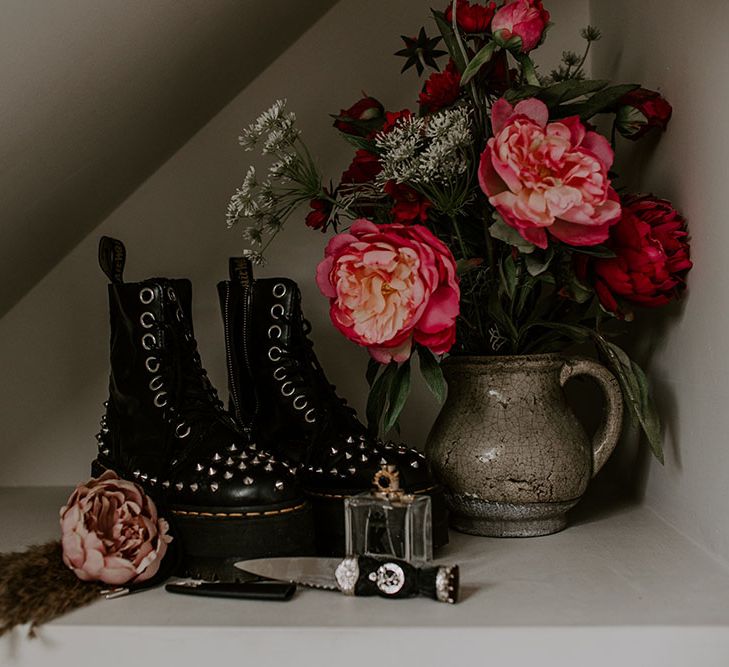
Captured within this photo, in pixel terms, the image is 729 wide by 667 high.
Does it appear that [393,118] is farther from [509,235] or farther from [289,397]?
[289,397]

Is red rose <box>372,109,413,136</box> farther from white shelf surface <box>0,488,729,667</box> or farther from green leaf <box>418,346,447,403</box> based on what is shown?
white shelf surface <box>0,488,729,667</box>

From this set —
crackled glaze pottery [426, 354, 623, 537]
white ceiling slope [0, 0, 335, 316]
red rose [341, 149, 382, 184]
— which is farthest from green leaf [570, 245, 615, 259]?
white ceiling slope [0, 0, 335, 316]

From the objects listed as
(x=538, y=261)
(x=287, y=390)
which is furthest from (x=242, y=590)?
(x=538, y=261)

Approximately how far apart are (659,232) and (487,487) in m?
0.28

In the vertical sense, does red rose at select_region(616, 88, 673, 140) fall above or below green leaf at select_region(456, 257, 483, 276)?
above

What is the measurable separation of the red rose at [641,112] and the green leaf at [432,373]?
0.30 m

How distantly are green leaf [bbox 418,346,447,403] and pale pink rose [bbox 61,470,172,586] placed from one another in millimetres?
254

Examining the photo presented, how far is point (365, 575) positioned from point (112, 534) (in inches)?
7.9

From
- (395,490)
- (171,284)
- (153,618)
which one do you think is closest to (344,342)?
(171,284)

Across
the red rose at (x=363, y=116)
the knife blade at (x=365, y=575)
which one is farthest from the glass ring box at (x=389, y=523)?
the red rose at (x=363, y=116)

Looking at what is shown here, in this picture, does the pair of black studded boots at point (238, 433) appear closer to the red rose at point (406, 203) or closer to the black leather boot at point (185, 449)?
the black leather boot at point (185, 449)

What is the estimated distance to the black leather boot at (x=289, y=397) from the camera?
0.80m

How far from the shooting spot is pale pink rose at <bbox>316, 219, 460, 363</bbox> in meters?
0.71

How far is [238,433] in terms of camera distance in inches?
32.0
